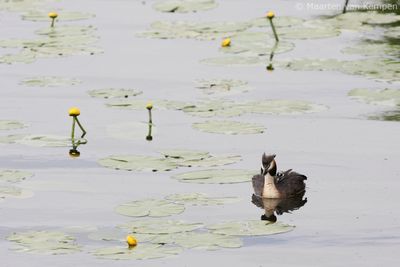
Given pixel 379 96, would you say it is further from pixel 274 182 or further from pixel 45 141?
pixel 45 141

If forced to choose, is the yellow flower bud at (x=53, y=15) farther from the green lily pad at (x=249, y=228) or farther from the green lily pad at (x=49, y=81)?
the green lily pad at (x=249, y=228)

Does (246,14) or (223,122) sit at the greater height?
(246,14)

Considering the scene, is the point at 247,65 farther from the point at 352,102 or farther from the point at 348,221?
the point at 348,221

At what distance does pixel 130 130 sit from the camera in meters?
15.4

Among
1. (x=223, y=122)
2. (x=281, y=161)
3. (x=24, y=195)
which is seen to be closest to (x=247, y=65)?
(x=223, y=122)

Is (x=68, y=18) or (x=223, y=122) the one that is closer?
(x=223, y=122)

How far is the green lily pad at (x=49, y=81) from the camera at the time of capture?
17.4m

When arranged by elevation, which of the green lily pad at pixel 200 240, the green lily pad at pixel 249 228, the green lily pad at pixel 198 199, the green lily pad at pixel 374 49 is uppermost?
the green lily pad at pixel 374 49

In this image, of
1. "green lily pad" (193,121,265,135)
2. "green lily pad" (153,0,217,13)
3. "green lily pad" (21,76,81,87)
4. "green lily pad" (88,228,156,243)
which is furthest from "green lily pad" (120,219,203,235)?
"green lily pad" (153,0,217,13)

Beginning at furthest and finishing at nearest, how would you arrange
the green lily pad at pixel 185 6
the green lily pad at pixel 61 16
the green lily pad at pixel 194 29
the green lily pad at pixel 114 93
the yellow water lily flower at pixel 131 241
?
the green lily pad at pixel 185 6 → the green lily pad at pixel 61 16 → the green lily pad at pixel 194 29 → the green lily pad at pixel 114 93 → the yellow water lily flower at pixel 131 241

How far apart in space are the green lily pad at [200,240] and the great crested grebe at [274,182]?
59.9 inches

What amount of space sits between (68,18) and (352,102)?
259 inches

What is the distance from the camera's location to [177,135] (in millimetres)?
15164

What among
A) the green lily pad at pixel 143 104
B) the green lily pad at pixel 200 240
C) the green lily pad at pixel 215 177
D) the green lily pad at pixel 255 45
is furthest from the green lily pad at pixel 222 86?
the green lily pad at pixel 200 240
